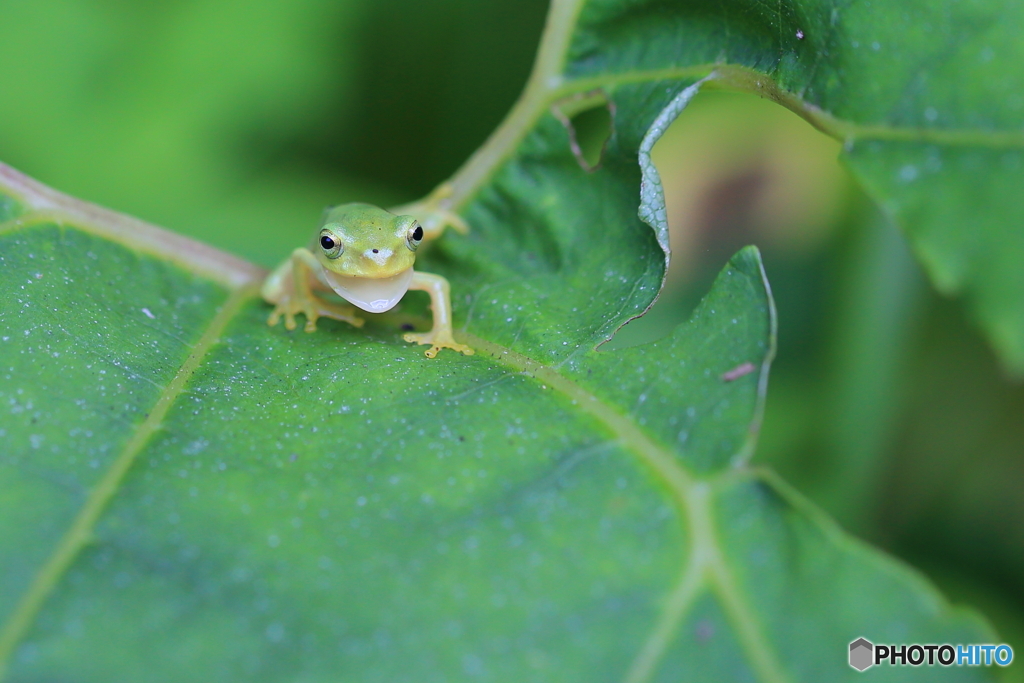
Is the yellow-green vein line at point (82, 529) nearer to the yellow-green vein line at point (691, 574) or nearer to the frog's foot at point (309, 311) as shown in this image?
the frog's foot at point (309, 311)

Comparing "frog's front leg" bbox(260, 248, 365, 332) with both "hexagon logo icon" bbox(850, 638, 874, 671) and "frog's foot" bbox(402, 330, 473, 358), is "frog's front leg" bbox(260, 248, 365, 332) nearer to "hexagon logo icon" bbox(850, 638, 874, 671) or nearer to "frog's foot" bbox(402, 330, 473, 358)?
"frog's foot" bbox(402, 330, 473, 358)

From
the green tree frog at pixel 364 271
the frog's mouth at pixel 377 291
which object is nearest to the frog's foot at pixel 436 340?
the green tree frog at pixel 364 271

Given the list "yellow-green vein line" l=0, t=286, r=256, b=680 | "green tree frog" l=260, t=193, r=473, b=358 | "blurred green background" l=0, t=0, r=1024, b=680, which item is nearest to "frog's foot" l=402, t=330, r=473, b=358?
"green tree frog" l=260, t=193, r=473, b=358

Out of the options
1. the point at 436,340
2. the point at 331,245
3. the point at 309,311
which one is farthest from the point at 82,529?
the point at 331,245

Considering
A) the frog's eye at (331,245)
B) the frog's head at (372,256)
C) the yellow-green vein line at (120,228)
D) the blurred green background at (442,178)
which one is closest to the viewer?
the yellow-green vein line at (120,228)

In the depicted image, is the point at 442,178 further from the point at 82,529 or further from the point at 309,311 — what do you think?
the point at 82,529

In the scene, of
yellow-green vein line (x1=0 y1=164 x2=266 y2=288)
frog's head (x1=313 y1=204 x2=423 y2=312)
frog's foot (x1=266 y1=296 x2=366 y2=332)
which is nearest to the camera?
yellow-green vein line (x1=0 y1=164 x2=266 y2=288)
